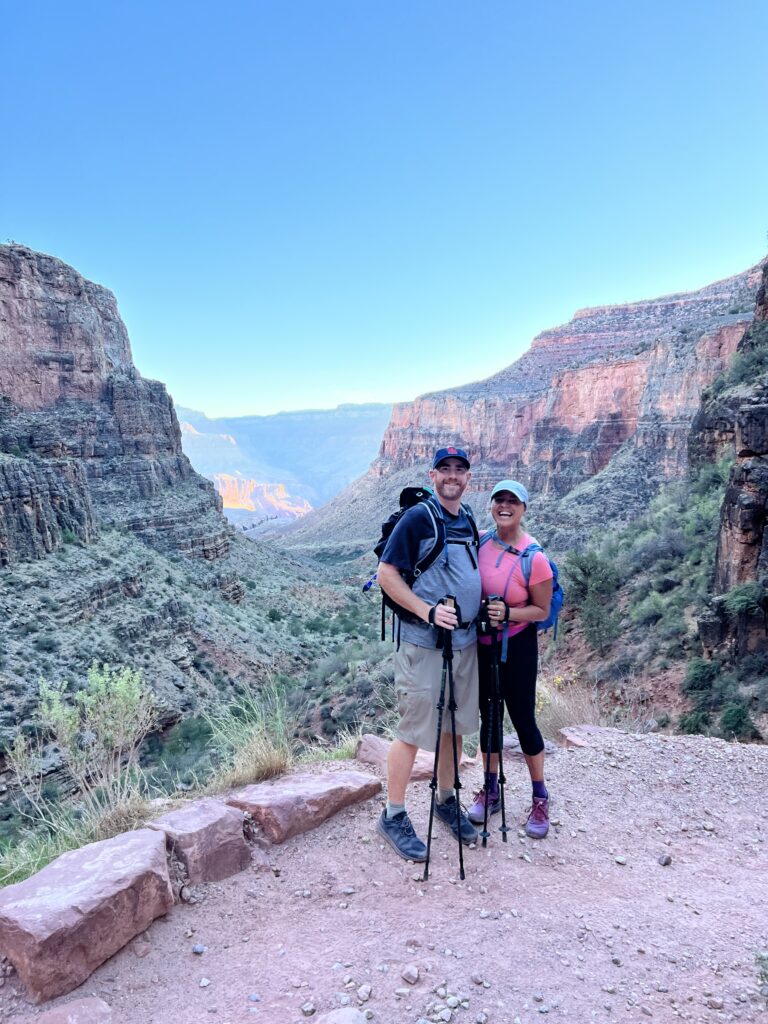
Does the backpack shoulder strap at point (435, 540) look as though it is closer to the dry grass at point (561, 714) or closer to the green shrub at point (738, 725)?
the dry grass at point (561, 714)

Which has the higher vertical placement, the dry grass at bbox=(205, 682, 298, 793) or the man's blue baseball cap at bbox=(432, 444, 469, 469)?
the man's blue baseball cap at bbox=(432, 444, 469, 469)

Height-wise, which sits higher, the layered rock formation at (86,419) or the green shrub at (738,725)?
the layered rock formation at (86,419)

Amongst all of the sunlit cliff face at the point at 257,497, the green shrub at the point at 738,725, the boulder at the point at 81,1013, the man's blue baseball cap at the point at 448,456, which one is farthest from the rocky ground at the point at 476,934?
the sunlit cliff face at the point at 257,497

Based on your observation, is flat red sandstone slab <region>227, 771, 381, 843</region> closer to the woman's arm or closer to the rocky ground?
the rocky ground

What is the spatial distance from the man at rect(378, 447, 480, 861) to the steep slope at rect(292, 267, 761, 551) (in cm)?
2864

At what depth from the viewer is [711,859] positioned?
11.7 ft

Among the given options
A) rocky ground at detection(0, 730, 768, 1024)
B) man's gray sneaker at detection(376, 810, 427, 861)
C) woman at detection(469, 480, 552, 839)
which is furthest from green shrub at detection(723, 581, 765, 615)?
man's gray sneaker at detection(376, 810, 427, 861)

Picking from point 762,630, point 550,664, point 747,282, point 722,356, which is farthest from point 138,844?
point 747,282

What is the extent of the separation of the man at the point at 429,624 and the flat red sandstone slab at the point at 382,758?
0.91 m

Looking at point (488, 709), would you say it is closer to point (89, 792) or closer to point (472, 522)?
point (472, 522)

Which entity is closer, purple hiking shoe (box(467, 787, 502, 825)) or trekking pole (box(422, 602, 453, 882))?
trekking pole (box(422, 602, 453, 882))

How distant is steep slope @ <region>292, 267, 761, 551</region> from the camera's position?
121 feet

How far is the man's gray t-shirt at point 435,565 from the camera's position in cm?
314

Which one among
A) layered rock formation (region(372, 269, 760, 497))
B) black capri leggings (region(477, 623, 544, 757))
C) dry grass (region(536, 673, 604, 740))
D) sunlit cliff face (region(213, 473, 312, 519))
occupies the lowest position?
sunlit cliff face (region(213, 473, 312, 519))
